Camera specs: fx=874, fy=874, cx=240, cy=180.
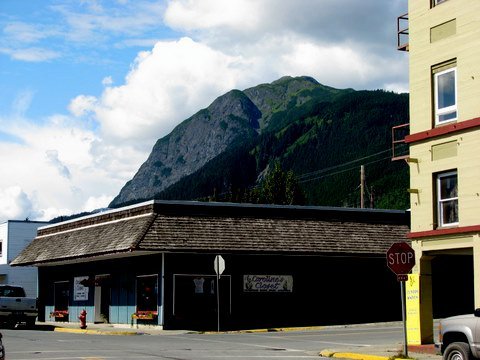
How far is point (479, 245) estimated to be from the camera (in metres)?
22.5

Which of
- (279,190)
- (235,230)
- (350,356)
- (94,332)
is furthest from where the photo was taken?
(279,190)

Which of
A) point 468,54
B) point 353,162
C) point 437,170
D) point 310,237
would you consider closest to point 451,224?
point 437,170

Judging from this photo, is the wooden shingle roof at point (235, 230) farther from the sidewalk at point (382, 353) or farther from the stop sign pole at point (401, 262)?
the stop sign pole at point (401, 262)

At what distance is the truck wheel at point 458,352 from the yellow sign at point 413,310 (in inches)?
264

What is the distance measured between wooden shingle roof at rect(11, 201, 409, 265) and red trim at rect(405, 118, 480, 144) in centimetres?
1430

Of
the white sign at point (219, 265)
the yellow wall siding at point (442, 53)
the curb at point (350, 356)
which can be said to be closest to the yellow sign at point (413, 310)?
the curb at point (350, 356)

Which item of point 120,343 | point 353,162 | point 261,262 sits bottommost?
point 120,343

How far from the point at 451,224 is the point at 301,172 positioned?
160294mm

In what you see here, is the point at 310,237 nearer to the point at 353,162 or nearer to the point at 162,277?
the point at 162,277

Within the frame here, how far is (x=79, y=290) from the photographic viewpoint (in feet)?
150

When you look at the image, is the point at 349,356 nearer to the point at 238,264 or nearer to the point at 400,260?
the point at 400,260

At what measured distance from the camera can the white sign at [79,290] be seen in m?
45.0

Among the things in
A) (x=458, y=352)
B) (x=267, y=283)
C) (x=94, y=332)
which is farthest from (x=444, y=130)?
(x=94, y=332)

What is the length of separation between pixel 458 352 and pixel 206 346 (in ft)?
33.3
